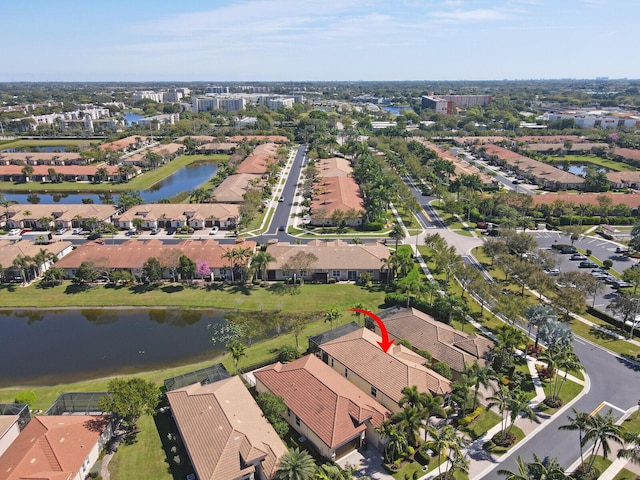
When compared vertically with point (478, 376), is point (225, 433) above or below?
below

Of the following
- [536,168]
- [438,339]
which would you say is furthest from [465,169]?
[438,339]

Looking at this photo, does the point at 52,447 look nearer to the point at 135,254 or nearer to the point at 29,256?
the point at 135,254

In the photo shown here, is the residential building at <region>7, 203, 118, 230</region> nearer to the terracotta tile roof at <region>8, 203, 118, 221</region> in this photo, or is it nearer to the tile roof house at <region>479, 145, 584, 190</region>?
the terracotta tile roof at <region>8, 203, 118, 221</region>

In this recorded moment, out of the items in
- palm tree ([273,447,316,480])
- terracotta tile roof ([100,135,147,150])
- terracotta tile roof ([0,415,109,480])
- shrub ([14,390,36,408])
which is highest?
terracotta tile roof ([100,135,147,150])

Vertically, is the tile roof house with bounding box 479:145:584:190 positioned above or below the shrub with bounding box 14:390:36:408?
above

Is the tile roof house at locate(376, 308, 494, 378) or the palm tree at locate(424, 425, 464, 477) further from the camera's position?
the tile roof house at locate(376, 308, 494, 378)

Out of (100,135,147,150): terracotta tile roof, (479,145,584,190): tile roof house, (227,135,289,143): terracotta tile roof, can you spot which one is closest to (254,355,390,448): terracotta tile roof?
(479,145,584,190): tile roof house
